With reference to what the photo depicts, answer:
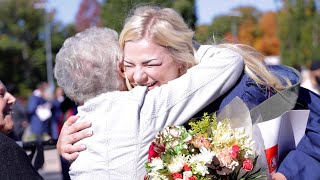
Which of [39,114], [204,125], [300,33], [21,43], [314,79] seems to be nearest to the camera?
[204,125]

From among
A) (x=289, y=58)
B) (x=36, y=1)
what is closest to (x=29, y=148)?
(x=289, y=58)

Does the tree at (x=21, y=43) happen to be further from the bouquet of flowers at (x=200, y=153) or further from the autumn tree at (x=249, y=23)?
the bouquet of flowers at (x=200, y=153)

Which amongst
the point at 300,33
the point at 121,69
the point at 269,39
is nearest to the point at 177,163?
the point at 121,69

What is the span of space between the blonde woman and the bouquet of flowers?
1.06ft

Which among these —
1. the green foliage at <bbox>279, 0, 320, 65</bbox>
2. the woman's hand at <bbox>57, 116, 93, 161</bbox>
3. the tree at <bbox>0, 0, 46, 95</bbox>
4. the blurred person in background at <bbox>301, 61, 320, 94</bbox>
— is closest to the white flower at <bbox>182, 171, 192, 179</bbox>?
the woman's hand at <bbox>57, 116, 93, 161</bbox>

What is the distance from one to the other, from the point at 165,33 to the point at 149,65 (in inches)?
6.3

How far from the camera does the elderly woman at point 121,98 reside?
2.52 m

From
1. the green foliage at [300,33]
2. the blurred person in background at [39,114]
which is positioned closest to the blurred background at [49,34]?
the green foliage at [300,33]

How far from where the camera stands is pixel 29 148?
4.43m

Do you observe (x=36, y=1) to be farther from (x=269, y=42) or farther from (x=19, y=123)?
(x=19, y=123)

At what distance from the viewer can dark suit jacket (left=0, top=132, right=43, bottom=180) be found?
2531mm

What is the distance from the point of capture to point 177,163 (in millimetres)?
2410

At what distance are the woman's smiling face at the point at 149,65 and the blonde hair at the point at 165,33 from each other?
3 centimetres

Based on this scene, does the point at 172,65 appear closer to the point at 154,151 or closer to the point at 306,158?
the point at 154,151
